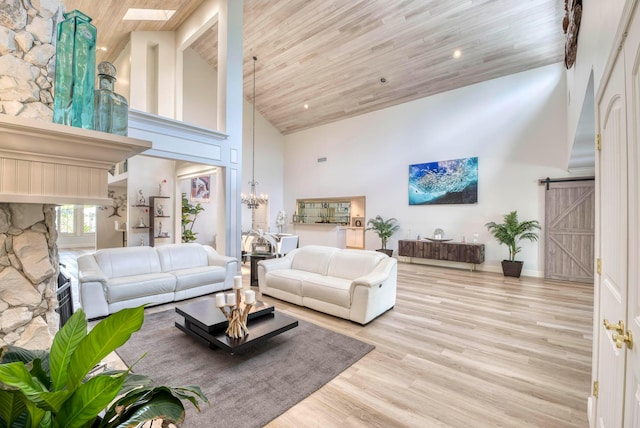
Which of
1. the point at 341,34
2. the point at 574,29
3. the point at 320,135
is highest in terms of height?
the point at 341,34

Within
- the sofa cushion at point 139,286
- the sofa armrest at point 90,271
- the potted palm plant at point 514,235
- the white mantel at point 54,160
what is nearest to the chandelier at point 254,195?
the sofa cushion at point 139,286

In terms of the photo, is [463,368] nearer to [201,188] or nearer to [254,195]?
[254,195]

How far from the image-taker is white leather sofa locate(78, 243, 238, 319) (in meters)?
3.44

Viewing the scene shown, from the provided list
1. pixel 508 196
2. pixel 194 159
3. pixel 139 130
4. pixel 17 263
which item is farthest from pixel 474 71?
pixel 17 263

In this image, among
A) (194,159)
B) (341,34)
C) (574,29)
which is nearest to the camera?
(574,29)

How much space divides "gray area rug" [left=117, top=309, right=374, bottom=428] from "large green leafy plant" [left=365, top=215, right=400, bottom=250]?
16.8 ft

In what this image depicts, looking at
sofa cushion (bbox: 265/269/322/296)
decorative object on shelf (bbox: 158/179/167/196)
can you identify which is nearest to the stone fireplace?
sofa cushion (bbox: 265/269/322/296)

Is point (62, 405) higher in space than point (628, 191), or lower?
lower

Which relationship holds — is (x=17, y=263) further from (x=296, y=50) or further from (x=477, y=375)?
(x=296, y=50)

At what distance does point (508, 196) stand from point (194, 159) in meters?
6.69

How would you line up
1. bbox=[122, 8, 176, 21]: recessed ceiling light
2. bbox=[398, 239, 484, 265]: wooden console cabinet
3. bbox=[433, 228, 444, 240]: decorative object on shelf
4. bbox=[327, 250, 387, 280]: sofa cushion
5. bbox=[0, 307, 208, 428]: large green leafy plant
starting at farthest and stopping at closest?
bbox=[433, 228, 444, 240]: decorative object on shelf, bbox=[398, 239, 484, 265]: wooden console cabinet, bbox=[122, 8, 176, 21]: recessed ceiling light, bbox=[327, 250, 387, 280]: sofa cushion, bbox=[0, 307, 208, 428]: large green leafy plant

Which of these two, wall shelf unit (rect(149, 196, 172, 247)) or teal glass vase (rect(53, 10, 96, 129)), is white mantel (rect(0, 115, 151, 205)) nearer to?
teal glass vase (rect(53, 10, 96, 129))

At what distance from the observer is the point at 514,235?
600 centimetres

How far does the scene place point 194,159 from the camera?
500 centimetres
